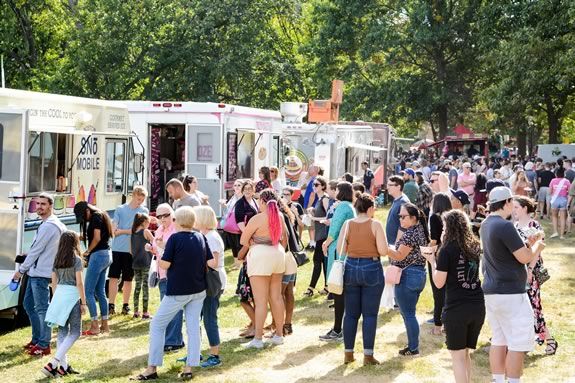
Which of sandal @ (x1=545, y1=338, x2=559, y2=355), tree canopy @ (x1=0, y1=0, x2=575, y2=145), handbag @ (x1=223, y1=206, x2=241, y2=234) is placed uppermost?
tree canopy @ (x1=0, y1=0, x2=575, y2=145)

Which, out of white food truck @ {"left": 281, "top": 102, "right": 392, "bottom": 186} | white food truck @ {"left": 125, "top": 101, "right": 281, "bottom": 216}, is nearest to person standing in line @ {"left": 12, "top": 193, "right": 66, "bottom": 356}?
white food truck @ {"left": 125, "top": 101, "right": 281, "bottom": 216}

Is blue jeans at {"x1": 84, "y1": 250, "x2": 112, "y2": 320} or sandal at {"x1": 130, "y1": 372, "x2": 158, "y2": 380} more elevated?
blue jeans at {"x1": 84, "y1": 250, "x2": 112, "y2": 320}

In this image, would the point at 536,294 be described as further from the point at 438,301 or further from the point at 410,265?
the point at 438,301

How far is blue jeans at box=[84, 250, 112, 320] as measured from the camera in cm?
1048

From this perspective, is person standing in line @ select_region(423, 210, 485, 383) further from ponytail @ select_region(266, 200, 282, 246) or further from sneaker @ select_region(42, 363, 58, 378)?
sneaker @ select_region(42, 363, 58, 378)

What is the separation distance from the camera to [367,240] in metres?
8.73

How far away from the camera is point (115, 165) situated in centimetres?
1349

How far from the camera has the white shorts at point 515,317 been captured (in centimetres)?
736

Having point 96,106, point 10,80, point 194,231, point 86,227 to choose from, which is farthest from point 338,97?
point 194,231

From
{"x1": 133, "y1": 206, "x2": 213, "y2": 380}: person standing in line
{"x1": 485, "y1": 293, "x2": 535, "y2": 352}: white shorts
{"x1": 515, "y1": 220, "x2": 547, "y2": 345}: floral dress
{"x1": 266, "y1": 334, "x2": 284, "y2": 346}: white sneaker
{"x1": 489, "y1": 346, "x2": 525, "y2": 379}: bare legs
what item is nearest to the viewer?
{"x1": 485, "y1": 293, "x2": 535, "y2": 352}: white shorts

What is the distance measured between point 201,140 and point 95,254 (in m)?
7.27

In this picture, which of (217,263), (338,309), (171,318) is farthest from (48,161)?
(338,309)

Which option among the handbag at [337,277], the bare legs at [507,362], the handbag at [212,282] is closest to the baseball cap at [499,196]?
the bare legs at [507,362]

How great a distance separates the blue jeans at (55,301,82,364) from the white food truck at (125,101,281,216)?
7.97m
